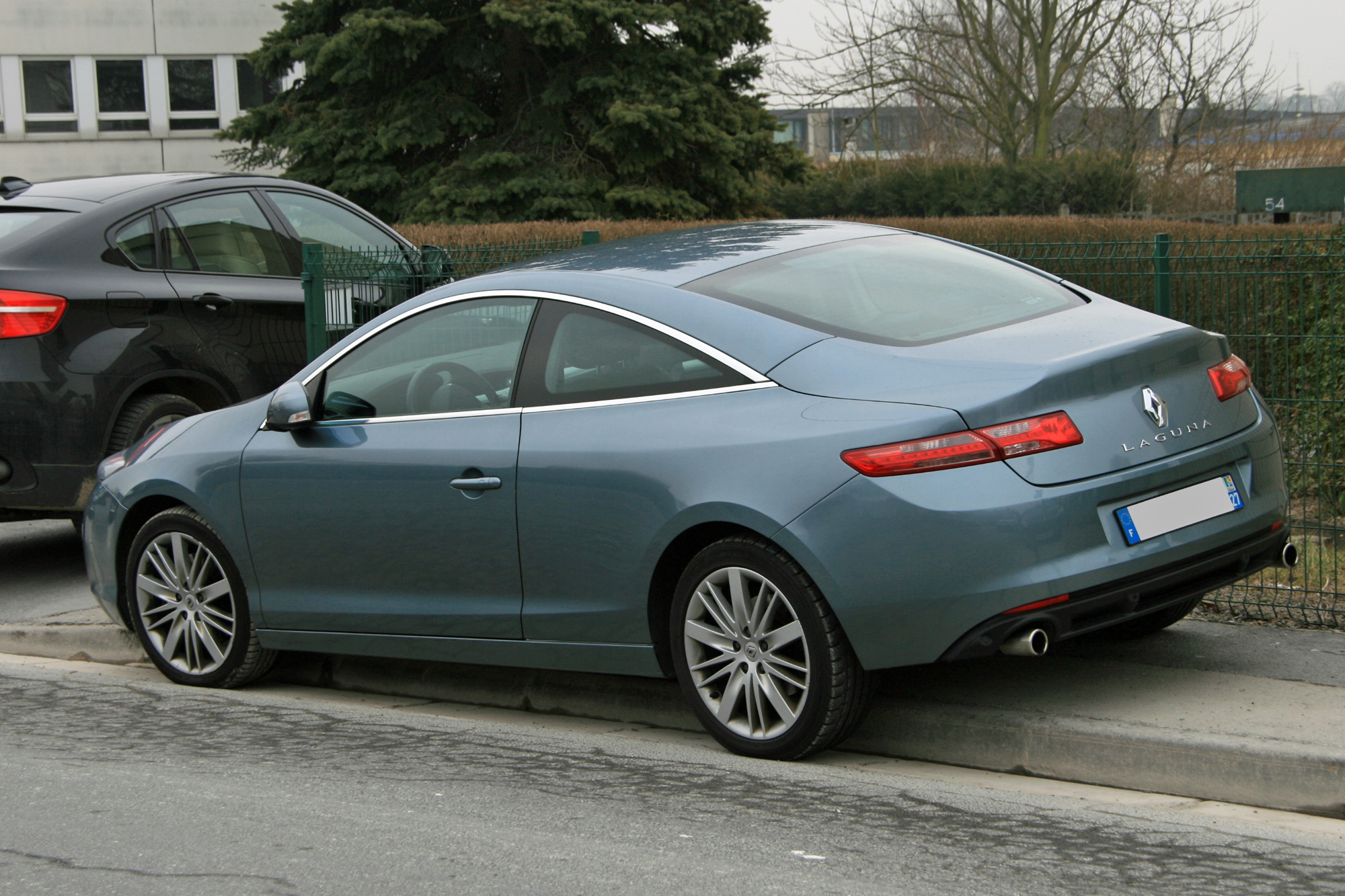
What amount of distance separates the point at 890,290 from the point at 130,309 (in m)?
4.28

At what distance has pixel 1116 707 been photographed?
449 cm

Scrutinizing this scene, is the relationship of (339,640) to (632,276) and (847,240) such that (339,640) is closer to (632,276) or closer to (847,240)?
(632,276)

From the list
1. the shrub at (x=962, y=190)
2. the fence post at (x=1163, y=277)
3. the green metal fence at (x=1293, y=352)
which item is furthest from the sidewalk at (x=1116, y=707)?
the shrub at (x=962, y=190)

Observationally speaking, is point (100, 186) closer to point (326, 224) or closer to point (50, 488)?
point (326, 224)

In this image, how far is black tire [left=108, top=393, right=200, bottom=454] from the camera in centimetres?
722

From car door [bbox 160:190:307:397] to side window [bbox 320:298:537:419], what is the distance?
259 cm

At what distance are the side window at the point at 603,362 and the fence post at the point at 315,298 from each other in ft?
11.3

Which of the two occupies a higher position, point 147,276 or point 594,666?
point 147,276

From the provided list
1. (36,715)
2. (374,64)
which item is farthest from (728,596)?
(374,64)

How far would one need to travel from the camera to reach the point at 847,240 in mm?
5191

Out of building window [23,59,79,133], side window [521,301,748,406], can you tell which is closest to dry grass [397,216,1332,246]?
side window [521,301,748,406]

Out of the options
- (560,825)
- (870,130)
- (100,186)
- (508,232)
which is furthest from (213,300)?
(870,130)

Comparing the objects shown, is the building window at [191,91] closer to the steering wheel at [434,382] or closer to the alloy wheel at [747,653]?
the steering wheel at [434,382]

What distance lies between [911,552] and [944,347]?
0.68 meters
